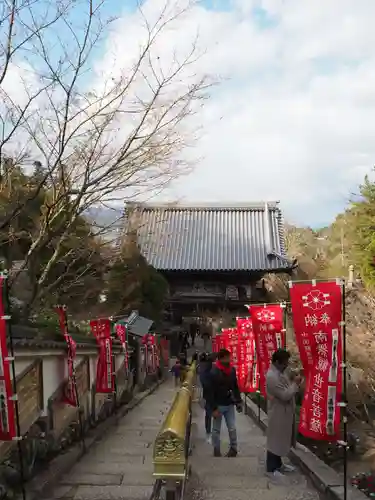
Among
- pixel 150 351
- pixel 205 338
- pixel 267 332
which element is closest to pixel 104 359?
pixel 267 332

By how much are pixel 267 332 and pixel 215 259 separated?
912 inches

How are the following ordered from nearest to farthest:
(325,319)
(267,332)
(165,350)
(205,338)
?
(325,319)
(267,332)
(165,350)
(205,338)

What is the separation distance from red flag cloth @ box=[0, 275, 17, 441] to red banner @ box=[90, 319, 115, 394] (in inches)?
248

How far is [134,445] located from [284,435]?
13.1 feet

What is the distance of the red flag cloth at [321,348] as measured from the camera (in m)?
5.71

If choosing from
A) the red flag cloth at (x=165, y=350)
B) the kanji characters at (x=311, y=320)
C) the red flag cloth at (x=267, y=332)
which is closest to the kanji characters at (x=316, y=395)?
the kanji characters at (x=311, y=320)

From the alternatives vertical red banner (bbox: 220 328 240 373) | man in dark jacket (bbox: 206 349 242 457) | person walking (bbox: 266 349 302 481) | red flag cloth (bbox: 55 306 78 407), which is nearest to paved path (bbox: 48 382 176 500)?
red flag cloth (bbox: 55 306 78 407)

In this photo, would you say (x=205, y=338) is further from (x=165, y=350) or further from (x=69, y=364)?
(x=69, y=364)

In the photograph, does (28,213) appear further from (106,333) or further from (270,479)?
(270,479)

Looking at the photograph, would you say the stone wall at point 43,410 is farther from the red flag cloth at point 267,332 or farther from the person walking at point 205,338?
the person walking at point 205,338

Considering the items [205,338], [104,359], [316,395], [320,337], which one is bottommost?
[205,338]

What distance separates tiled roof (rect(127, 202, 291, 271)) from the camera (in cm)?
3231

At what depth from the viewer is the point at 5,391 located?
4.58m

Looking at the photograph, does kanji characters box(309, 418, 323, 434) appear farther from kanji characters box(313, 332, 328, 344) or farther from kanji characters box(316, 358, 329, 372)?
kanji characters box(313, 332, 328, 344)
